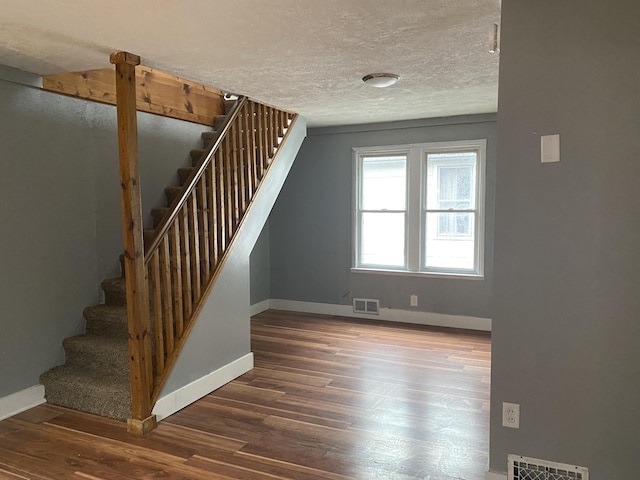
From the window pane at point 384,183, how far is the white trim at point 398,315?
1258mm

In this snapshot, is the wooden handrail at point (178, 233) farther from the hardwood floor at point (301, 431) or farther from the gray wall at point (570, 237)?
the gray wall at point (570, 237)

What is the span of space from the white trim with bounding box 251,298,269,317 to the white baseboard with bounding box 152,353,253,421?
6.16ft

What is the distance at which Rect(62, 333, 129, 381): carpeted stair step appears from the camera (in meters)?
3.26

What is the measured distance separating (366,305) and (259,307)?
139 cm

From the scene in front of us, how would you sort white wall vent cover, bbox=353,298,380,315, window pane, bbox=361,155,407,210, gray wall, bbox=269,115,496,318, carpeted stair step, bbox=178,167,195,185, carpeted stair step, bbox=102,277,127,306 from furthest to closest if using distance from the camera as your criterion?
1. white wall vent cover, bbox=353,298,380,315
2. window pane, bbox=361,155,407,210
3. gray wall, bbox=269,115,496,318
4. carpeted stair step, bbox=178,167,195,185
5. carpeted stair step, bbox=102,277,127,306

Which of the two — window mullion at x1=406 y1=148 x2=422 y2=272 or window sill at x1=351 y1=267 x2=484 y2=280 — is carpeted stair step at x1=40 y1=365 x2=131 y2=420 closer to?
window sill at x1=351 y1=267 x2=484 y2=280

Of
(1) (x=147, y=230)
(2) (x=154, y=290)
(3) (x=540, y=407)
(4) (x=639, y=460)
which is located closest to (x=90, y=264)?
(1) (x=147, y=230)

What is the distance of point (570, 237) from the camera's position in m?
2.04

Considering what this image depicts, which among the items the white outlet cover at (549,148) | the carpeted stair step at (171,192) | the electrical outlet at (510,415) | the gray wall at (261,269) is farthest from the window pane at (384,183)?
the electrical outlet at (510,415)

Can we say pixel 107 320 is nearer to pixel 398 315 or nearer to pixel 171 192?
pixel 171 192

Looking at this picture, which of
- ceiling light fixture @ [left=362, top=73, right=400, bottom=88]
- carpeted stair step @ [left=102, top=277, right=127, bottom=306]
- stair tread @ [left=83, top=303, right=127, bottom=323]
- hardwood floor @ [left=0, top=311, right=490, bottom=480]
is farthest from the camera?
carpeted stair step @ [left=102, top=277, right=127, bottom=306]

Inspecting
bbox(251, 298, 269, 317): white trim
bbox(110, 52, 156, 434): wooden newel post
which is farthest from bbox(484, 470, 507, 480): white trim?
bbox(251, 298, 269, 317): white trim

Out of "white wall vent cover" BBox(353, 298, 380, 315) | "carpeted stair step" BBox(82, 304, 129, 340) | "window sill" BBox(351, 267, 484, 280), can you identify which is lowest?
→ "white wall vent cover" BBox(353, 298, 380, 315)

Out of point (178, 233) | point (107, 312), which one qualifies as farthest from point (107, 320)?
point (178, 233)
